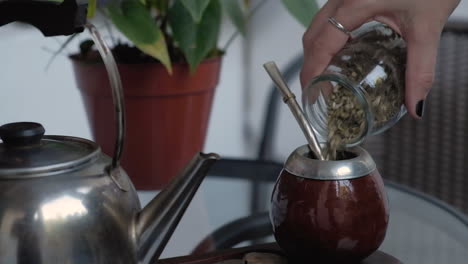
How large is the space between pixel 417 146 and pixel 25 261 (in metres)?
0.92

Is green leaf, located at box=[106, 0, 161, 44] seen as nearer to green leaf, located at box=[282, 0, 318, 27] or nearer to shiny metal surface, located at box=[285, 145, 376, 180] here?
green leaf, located at box=[282, 0, 318, 27]

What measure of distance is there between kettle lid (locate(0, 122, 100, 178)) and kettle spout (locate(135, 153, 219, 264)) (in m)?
0.06

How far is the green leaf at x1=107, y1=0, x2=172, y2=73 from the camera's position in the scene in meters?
0.76

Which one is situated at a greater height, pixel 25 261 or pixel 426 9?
pixel 426 9

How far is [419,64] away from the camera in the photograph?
0.60 meters

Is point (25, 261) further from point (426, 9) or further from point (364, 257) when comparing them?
point (426, 9)

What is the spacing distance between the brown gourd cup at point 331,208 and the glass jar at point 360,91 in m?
0.04

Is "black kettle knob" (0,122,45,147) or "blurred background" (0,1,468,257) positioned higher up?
"black kettle knob" (0,122,45,147)

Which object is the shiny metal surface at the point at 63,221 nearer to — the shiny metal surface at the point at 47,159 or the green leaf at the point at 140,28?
the shiny metal surface at the point at 47,159

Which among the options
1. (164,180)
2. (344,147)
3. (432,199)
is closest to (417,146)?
(432,199)

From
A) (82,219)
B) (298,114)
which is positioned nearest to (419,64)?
(298,114)

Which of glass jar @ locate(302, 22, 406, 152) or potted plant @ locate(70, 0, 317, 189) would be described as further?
potted plant @ locate(70, 0, 317, 189)

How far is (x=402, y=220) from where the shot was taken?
78 centimetres

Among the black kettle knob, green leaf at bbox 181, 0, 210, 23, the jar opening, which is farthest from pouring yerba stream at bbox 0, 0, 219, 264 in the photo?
green leaf at bbox 181, 0, 210, 23
